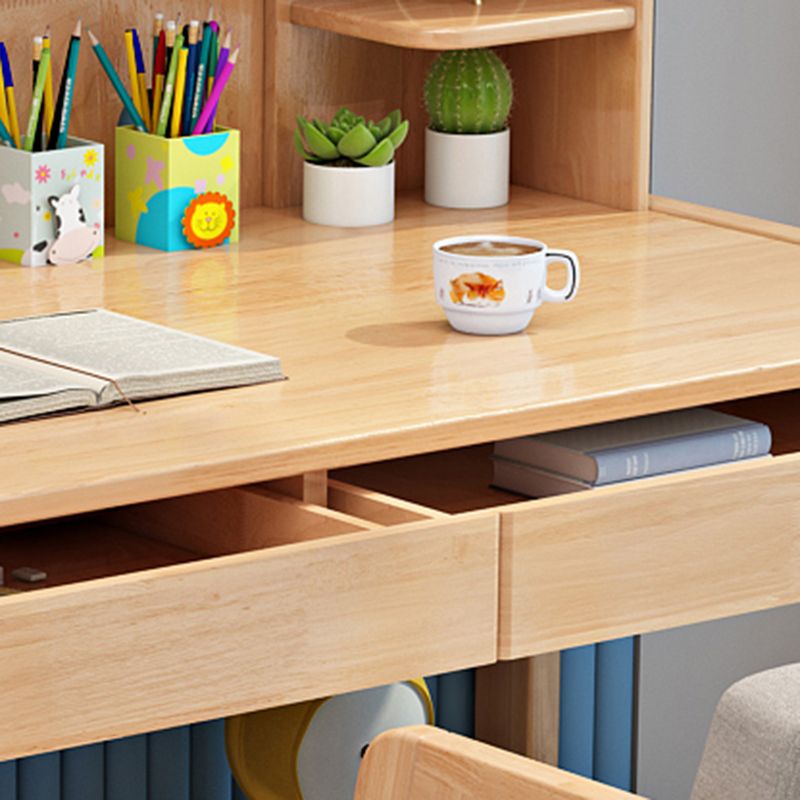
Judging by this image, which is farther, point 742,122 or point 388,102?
point 742,122

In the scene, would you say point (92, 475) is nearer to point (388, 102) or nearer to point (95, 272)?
point (95, 272)

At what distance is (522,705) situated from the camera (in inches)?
94.5

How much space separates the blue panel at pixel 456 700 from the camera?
7.95ft

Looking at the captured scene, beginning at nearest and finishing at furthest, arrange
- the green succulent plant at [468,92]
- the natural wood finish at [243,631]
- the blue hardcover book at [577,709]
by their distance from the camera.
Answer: the natural wood finish at [243,631] < the green succulent plant at [468,92] < the blue hardcover book at [577,709]

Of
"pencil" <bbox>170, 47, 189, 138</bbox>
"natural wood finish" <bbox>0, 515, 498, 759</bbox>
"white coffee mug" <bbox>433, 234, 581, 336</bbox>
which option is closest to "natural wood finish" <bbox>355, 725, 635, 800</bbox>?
"natural wood finish" <bbox>0, 515, 498, 759</bbox>

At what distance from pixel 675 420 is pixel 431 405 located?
29cm

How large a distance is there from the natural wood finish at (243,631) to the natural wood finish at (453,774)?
48 cm

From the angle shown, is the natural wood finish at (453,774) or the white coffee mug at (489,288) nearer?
the natural wood finish at (453,774)

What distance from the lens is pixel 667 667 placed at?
2756 mm

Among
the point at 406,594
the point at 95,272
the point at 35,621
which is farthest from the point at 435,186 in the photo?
the point at 35,621

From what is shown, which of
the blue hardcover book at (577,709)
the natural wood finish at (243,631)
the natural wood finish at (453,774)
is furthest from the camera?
the blue hardcover book at (577,709)

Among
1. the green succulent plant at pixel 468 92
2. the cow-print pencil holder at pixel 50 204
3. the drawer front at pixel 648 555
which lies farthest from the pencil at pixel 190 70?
the drawer front at pixel 648 555

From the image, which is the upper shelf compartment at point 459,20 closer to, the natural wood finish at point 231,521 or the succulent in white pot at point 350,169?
the succulent in white pot at point 350,169

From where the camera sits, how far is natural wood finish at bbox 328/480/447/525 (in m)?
1.47
